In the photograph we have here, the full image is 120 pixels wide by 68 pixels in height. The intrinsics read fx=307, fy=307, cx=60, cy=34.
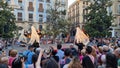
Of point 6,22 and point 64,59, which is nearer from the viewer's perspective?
point 64,59

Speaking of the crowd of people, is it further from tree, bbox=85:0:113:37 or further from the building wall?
the building wall

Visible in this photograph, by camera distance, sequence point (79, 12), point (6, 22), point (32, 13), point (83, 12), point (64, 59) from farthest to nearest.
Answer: point (79, 12) → point (83, 12) → point (32, 13) → point (6, 22) → point (64, 59)

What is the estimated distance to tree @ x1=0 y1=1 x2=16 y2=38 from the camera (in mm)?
29059

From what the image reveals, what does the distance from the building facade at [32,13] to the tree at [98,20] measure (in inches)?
790

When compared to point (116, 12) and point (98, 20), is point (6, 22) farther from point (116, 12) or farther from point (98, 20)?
point (116, 12)

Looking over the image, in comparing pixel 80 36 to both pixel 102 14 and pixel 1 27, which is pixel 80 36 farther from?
pixel 102 14

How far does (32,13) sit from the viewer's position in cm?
5984

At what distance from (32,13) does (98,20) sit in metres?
23.9

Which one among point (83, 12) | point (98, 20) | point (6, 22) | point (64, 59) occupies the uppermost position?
point (83, 12)

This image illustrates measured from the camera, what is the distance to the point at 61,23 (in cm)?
4800

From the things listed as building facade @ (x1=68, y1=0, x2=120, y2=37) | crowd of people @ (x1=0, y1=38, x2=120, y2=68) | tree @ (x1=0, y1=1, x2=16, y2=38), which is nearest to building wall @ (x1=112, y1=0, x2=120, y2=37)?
building facade @ (x1=68, y1=0, x2=120, y2=37)

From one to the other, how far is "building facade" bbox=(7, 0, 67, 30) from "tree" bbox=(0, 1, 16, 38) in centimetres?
2543

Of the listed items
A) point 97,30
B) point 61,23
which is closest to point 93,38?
point 97,30

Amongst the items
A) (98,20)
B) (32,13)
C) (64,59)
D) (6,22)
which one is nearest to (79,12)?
(32,13)
